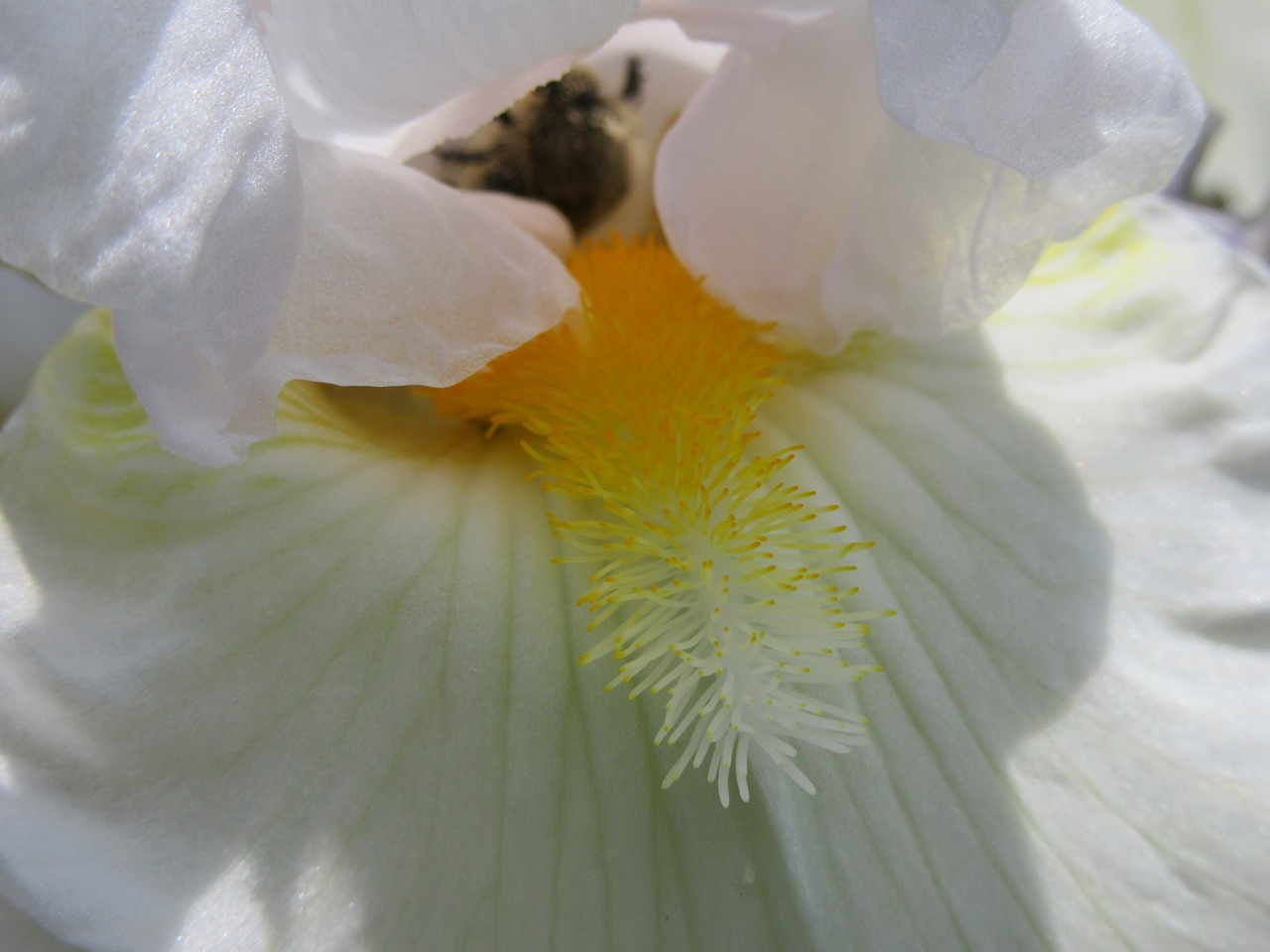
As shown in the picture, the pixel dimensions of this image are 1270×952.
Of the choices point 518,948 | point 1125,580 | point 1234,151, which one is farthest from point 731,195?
point 1234,151

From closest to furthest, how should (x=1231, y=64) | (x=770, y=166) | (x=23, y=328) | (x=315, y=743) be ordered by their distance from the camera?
1. (x=315, y=743)
2. (x=770, y=166)
3. (x=1231, y=64)
4. (x=23, y=328)

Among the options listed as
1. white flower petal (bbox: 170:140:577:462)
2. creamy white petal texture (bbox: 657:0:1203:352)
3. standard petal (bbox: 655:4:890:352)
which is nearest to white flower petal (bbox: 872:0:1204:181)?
creamy white petal texture (bbox: 657:0:1203:352)

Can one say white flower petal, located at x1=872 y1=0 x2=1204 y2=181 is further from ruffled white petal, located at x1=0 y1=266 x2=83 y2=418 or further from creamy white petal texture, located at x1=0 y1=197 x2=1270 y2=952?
ruffled white petal, located at x1=0 y1=266 x2=83 y2=418

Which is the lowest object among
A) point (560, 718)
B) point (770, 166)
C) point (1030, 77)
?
point (560, 718)

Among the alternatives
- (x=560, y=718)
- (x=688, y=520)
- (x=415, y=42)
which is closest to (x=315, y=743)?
(x=560, y=718)

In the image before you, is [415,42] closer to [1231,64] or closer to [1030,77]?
[1030,77]

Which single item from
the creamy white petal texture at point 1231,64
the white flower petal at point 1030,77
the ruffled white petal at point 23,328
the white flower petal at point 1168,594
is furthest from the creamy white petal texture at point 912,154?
the ruffled white petal at point 23,328

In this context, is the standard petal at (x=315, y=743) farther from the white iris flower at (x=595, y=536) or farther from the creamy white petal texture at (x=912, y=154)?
the creamy white petal texture at (x=912, y=154)
